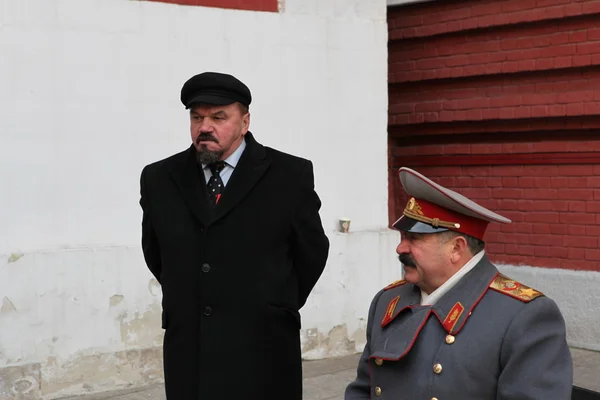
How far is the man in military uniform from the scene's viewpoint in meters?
2.22

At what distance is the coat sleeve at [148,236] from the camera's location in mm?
3395

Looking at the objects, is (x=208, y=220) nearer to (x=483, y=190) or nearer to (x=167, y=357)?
(x=167, y=357)

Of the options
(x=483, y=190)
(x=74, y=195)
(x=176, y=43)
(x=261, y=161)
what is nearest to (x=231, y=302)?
(x=261, y=161)

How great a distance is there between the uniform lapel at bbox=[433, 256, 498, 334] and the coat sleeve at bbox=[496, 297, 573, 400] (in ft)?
0.39

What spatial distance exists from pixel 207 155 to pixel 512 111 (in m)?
3.96

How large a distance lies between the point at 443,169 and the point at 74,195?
3226 mm

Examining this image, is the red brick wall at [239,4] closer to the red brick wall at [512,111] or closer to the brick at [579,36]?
the red brick wall at [512,111]

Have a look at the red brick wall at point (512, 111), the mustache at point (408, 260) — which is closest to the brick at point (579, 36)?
the red brick wall at point (512, 111)

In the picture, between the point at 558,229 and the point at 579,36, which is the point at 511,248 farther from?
the point at 579,36

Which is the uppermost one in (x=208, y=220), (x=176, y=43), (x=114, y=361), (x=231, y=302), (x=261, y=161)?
(x=176, y=43)

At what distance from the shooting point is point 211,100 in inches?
123

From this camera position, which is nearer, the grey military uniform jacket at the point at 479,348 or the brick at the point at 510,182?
the grey military uniform jacket at the point at 479,348

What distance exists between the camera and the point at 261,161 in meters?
3.29

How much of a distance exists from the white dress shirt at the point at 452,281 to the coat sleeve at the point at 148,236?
1.32m
